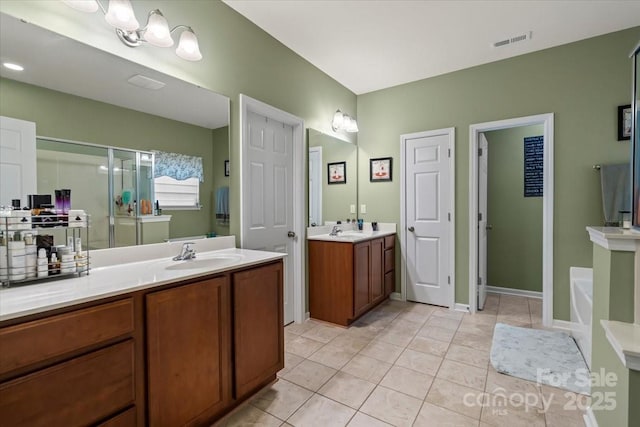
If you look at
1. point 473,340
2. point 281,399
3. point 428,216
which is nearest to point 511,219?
point 428,216

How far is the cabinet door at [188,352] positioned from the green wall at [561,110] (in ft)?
9.13

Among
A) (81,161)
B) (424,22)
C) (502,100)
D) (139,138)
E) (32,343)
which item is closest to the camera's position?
(32,343)

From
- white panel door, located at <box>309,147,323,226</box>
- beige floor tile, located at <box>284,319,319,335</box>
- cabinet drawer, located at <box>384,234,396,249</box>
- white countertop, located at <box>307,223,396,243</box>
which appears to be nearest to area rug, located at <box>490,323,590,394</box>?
cabinet drawer, located at <box>384,234,396,249</box>

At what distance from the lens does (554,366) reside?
2.15 m

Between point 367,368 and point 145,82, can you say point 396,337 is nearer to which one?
point 367,368

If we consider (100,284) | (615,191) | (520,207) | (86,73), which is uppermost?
(86,73)

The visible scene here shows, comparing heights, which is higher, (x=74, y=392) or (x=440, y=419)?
(x=74, y=392)

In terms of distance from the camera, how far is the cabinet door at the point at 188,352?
128 centimetres

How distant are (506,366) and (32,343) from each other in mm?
2700

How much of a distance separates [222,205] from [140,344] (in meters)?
1.21

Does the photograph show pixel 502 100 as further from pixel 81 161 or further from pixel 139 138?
pixel 81 161

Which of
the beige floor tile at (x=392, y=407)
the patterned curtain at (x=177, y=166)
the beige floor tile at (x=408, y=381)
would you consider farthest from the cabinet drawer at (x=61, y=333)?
the beige floor tile at (x=408, y=381)

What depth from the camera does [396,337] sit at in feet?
8.79

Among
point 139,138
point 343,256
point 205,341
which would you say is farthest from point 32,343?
point 343,256
